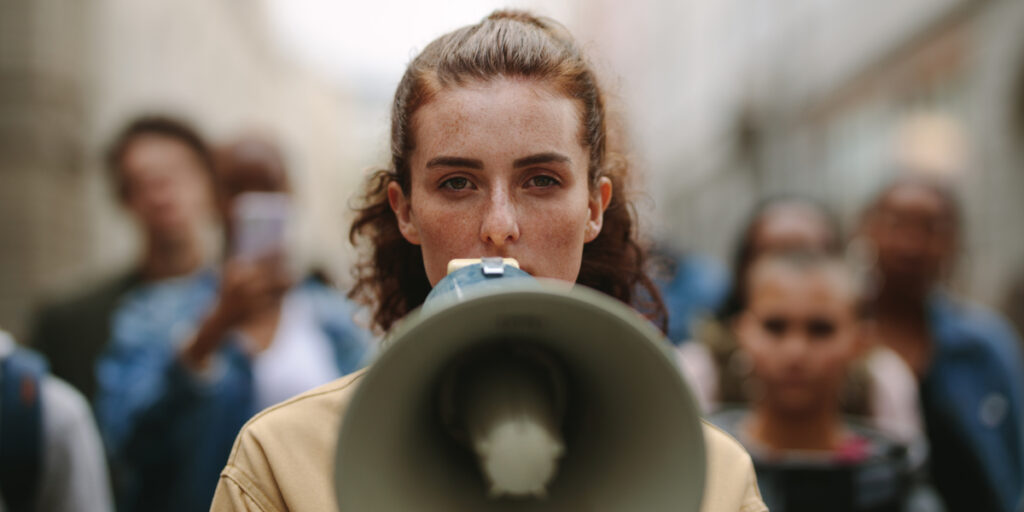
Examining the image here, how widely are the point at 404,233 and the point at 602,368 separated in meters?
0.51

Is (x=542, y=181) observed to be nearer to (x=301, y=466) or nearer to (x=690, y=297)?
(x=301, y=466)

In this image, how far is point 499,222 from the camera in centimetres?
159

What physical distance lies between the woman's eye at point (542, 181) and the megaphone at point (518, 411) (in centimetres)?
22

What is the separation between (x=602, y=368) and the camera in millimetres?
1480

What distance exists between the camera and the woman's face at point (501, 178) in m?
1.62

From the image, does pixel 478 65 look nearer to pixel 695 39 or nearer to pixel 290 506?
pixel 290 506

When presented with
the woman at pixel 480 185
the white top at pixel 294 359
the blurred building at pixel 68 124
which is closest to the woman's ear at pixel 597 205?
the woman at pixel 480 185

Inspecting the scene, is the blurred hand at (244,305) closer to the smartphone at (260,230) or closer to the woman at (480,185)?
the smartphone at (260,230)

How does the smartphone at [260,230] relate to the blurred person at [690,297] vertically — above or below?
above

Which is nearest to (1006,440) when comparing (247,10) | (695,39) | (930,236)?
(930,236)

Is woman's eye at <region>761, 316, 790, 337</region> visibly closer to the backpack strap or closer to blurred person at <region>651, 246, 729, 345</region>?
blurred person at <region>651, 246, 729, 345</region>

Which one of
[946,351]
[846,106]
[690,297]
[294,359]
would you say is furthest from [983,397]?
[846,106]

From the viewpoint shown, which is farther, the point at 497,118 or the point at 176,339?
the point at 176,339

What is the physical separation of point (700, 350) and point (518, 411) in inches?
121
